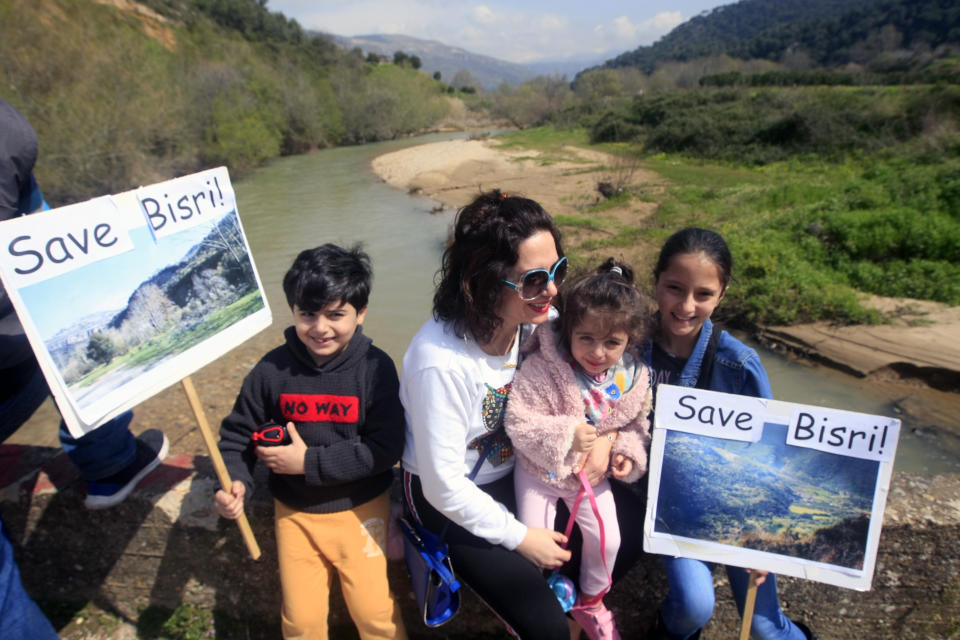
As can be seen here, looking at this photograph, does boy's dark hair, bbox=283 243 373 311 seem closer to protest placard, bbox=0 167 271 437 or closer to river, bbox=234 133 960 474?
protest placard, bbox=0 167 271 437

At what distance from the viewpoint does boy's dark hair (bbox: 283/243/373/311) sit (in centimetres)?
175

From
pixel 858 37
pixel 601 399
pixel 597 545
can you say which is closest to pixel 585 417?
pixel 601 399

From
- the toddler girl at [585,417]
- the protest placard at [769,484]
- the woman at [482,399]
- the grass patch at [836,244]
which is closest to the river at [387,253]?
the grass patch at [836,244]

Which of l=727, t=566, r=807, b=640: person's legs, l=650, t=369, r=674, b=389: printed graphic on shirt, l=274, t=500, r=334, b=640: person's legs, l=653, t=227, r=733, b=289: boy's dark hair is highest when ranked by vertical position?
l=653, t=227, r=733, b=289: boy's dark hair

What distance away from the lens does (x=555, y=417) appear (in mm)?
1687

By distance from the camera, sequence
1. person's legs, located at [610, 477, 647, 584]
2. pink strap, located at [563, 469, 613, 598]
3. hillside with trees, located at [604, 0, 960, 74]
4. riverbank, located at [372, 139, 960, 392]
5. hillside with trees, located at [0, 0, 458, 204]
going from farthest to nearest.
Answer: hillside with trees, located at [604, 0, 960, 74], hillside with trees, located at [0, 0, 458, 204], riverbank, located at [372, 139, 960, 392], person's legs, located at [610, 477, 647, 584], pink strap, located at [563, 469, 613, 598]

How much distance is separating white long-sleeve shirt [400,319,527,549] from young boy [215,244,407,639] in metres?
0.17

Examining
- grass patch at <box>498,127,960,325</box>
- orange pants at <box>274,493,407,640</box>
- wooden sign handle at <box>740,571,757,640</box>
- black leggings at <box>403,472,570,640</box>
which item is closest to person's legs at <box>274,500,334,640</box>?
orange pants at <box>274,493,407,640</box>

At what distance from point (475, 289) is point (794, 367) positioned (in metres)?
5.50

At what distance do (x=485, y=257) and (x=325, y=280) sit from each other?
21.4 inches

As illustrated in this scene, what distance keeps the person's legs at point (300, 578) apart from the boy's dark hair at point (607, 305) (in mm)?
1094

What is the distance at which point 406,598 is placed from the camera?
1.96m

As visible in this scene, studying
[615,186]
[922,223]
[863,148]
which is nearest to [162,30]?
[615,186]

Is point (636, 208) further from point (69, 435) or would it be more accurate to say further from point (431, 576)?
point (69, 435)
